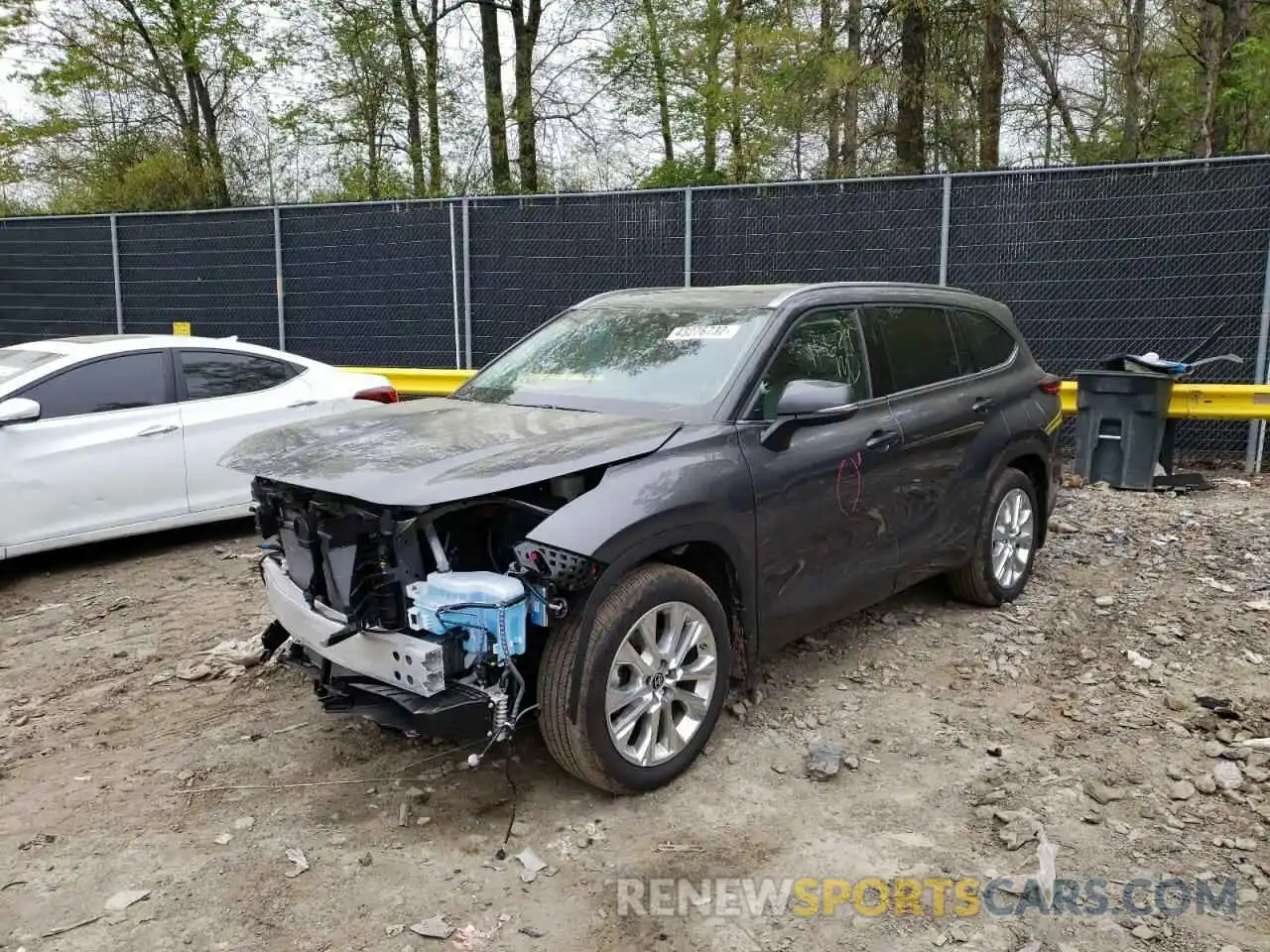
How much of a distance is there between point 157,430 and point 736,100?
13.0 m

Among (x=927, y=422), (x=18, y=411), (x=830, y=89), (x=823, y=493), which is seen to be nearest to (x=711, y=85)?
(x=830, y=89)

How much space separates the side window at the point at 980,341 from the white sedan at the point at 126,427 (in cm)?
440

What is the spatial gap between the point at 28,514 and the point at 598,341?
3.70 meters

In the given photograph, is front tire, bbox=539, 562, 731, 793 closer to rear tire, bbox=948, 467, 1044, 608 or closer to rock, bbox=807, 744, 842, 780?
rock, bbox=807, 744, 842, 780

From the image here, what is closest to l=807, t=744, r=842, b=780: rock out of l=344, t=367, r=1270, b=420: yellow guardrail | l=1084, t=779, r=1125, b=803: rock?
l=1084, t=779, r=1125, b=803: rock

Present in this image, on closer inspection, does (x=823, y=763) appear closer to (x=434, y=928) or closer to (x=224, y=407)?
(x=434, y=928)

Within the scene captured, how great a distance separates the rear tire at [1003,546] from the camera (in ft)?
17.2

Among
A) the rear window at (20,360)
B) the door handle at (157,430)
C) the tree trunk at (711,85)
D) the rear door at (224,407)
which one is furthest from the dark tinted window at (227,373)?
the tree trunk at (711,85)

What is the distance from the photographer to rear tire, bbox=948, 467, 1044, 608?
5.25m

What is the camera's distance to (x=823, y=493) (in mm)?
4102

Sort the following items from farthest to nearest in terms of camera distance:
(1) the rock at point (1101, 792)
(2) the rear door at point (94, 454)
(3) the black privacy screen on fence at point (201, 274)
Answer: (3) the black privacy screen on fence at point (201, 274), (2) the rear door at point (94, 454), (1) the rock at point (1101, 792)

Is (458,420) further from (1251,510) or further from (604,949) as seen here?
(1251,510)

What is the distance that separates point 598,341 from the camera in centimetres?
470

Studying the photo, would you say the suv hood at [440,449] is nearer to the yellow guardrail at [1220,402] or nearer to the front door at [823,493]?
the front door at [823,493]
